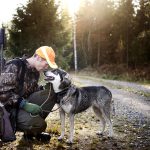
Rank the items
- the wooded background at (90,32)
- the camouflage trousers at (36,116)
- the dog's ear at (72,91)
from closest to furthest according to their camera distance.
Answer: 1. the camouflage trousers at (36,116)
2. the dog's ear at (72,91)
3. the wooded background at (90,32)

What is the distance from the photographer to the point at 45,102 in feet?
21.2

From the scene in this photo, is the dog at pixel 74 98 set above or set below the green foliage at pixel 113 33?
below

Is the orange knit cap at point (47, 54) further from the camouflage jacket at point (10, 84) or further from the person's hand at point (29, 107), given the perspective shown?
the person's hand at point (29, 107)

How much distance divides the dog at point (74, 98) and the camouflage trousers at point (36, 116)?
252 mm

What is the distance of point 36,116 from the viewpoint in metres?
6.32

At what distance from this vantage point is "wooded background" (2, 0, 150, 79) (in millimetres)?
24062

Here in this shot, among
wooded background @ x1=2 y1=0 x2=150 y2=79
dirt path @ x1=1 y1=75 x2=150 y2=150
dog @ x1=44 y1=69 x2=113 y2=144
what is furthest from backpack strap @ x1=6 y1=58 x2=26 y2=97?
wooded background @ x1=2 y1=0 x2=150 y2=79

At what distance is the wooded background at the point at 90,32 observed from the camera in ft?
78.9

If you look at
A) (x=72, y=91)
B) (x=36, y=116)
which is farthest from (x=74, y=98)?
(x=36, y=116)

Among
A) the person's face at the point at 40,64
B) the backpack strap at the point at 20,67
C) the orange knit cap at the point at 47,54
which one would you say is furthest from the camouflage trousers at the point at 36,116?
the orange knit cap at the point at 47,54

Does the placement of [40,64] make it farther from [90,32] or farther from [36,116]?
[90,32]

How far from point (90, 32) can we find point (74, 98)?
126ft

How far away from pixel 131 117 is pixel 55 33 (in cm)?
1466

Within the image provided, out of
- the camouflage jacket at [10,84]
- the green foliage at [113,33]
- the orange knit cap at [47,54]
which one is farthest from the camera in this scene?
the green foliage at [113,33]
